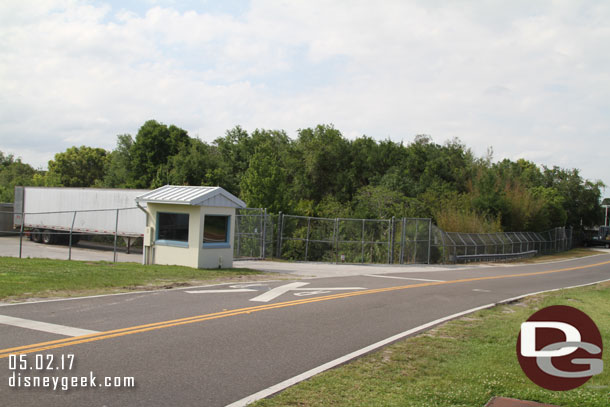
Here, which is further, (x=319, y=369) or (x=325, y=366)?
(x=325, y=366)

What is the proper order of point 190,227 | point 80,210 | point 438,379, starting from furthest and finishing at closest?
point 80,210 < point 190,227 < point 438,379

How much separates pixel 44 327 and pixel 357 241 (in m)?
21.5

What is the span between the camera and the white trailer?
95.2ft

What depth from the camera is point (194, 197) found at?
720 inches

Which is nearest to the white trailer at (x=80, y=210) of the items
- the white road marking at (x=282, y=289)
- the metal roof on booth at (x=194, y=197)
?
the metal roof on booth at (x=194, y=197)

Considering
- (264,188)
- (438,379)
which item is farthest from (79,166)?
(438,379)

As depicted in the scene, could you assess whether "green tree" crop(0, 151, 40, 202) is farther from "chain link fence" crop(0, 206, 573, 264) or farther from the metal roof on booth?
the metal roof on booth

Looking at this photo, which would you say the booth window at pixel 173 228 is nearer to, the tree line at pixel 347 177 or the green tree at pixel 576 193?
the tree line at pixel 347 177

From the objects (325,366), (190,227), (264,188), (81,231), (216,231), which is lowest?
(325,366)

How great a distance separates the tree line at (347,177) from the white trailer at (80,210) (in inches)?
373

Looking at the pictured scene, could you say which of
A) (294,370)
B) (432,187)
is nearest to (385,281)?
(294,370)

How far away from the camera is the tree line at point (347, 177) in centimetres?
3884

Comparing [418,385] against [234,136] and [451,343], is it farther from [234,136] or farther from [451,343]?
[234,136]

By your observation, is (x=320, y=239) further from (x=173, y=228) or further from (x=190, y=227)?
(x=190, y=227)
